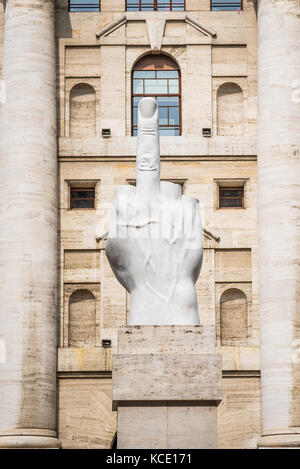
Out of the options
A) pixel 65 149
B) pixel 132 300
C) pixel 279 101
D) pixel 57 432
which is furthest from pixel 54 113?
pixel 132 300

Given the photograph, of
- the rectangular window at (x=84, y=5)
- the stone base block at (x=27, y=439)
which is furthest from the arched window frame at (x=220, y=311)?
the rectangular window at (x=84, y=5)

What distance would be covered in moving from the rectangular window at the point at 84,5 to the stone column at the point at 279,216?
4.66 m

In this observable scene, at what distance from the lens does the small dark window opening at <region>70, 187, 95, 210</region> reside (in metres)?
36.0

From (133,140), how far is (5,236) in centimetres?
446

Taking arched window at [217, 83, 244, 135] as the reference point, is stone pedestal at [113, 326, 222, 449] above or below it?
below

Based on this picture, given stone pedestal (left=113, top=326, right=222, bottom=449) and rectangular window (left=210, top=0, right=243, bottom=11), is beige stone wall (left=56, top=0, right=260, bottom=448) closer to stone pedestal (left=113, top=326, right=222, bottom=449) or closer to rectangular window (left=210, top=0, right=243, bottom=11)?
rectangular window (left=210, top=0, right=243, bottom=11)

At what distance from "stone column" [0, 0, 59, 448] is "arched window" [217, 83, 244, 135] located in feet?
15.0

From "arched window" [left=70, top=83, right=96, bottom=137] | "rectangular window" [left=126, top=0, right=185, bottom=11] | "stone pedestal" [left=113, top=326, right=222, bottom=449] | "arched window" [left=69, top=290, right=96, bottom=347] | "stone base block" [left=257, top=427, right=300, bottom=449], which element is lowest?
"stone pedestal" [left=113, top=326, right=222, bottom=449]

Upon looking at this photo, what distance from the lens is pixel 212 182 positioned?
35750 mm

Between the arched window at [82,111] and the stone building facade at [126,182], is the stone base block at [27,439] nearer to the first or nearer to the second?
the stone building facade at [126,182]

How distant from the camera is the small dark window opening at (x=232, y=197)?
118ft

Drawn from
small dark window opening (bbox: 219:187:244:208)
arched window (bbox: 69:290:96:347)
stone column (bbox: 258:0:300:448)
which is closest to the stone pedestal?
stone column (bbox: 258:0:300:448)

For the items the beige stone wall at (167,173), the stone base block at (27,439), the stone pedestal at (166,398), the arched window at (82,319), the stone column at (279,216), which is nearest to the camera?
the stone pedestal at (166,398)

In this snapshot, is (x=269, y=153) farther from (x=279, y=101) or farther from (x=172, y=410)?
(x=172, y=410)
